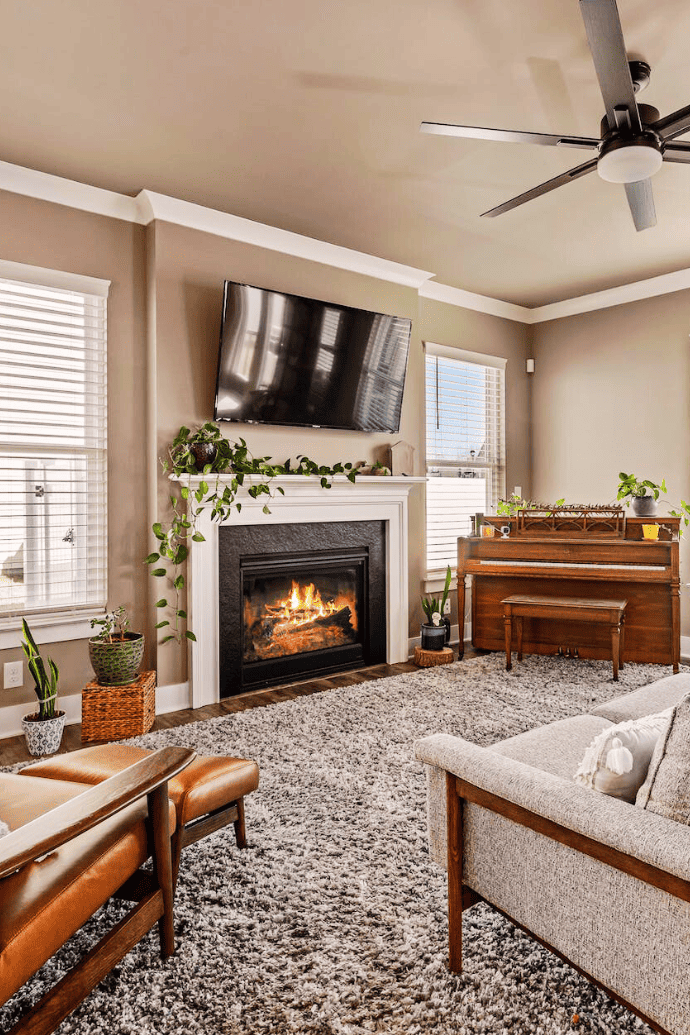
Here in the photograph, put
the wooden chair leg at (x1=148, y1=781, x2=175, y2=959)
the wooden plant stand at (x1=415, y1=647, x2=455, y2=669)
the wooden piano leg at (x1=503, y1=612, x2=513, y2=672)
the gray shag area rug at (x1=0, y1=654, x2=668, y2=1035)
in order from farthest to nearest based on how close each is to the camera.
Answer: the wooden plant stand at (x1=415, y1=647, x2=455, y2=669) → the wooden piano leg at (x1=503, y1=612, x2=513, y2=672) → the wooden chair leg at (x1=148, y1=781, x2=175, y2=959) → the gray shag area rug at (x1=0, y1=654, x2=668, y2=1035)

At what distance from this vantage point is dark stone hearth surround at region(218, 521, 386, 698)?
12.2 feet

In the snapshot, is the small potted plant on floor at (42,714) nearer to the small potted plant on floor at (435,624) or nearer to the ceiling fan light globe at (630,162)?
the small potted plant on floor at (435,624)

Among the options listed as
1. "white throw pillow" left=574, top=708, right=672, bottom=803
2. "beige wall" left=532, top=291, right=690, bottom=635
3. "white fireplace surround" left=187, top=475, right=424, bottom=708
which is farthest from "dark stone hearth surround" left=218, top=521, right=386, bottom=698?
"white throw pillow" left=574, top=708, right=672, bottom=803

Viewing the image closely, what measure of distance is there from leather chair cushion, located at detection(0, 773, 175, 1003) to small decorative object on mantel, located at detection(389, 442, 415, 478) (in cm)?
318

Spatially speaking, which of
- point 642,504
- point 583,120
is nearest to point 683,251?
point 642,504

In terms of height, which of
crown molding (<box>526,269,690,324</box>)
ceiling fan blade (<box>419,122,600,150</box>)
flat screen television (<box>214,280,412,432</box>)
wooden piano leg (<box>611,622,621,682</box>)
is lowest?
wooden piano leg (<box>611,622,621,682</box>)

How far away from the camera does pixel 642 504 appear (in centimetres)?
442

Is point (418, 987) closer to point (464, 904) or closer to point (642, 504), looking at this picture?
point (464, 904)

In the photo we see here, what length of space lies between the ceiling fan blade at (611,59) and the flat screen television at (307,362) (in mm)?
2089

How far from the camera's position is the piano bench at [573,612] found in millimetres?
3984

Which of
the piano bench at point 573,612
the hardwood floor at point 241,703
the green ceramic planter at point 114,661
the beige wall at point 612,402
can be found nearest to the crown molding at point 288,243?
the beige wall at point 612,402

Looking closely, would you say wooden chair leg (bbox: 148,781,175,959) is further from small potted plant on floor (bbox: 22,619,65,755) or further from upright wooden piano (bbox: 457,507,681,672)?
upright wooden piano (bbox: 457,507,681,672)

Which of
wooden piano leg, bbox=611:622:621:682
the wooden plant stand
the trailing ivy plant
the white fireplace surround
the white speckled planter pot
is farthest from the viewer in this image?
the wooden plant stand

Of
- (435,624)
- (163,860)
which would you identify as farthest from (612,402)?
(163,860)
